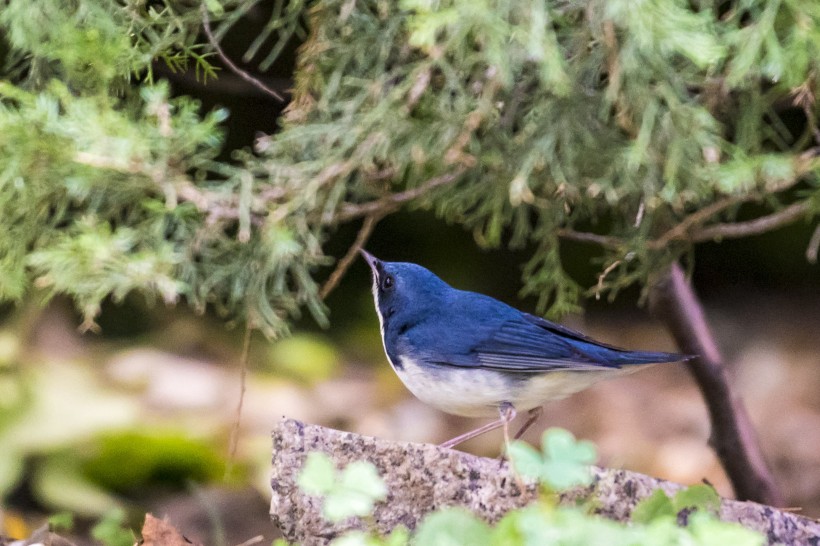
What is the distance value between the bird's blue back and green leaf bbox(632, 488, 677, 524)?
770 mm

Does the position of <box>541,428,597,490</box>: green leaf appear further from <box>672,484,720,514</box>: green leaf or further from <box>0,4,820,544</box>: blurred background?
<box>0,4,820,544</box>: blurred background

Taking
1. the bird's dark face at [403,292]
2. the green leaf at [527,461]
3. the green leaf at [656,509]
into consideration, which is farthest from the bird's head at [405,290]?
the green leaf at [527,461]

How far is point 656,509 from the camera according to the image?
2182 millimetres

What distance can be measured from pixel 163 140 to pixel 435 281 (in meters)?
1.37

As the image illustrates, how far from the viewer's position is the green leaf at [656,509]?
218cm

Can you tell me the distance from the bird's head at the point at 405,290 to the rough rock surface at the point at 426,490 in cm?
89

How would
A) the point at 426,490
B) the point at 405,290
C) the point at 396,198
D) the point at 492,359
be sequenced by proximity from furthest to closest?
the point at 405,290 → the point at 492,359 → the point at 396,198 → the point at 426,490

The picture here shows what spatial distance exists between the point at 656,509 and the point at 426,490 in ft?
1.90

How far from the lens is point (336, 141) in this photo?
2.64 m

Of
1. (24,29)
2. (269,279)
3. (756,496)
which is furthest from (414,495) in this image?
(756,496)

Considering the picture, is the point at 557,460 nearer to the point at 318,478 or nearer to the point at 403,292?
the point at 318,478

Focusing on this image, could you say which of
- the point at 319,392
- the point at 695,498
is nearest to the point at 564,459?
the point at 695,498

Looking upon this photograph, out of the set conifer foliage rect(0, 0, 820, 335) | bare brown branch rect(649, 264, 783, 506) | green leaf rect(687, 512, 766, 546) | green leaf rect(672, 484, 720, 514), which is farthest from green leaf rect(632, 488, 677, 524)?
bare brown branch rect(649, 264, 783, 506)

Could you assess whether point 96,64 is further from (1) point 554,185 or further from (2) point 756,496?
(2) point 756,496
